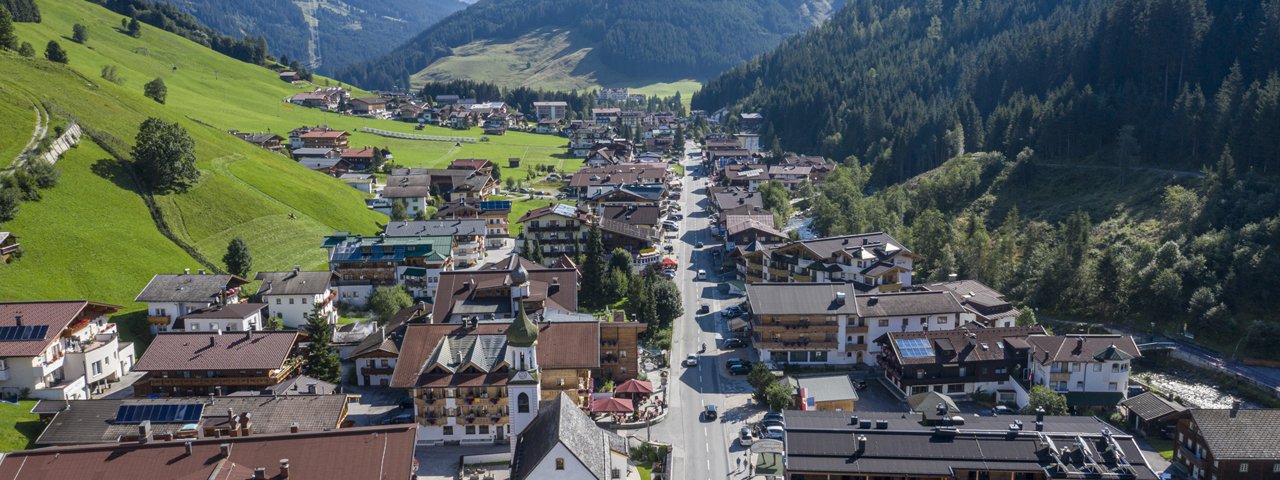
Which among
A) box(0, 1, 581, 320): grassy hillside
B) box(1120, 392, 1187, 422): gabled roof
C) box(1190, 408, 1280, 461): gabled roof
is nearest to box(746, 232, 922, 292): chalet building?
box(1120, 392, 1187, 422): gabled roof

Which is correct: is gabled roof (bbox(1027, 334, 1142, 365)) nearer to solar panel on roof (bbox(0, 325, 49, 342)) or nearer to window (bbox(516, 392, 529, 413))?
window (bbox(516, 392, 529, 413))

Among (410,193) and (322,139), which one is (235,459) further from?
(322,139)

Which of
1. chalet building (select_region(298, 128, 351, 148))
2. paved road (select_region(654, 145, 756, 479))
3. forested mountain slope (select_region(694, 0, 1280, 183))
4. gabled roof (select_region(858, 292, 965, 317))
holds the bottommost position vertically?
paved road (select_region(654, 145, 756, 479))

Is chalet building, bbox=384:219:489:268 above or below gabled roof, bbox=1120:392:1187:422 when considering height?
above

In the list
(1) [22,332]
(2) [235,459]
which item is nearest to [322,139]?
(1) [22,332]

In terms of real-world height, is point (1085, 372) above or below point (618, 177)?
below

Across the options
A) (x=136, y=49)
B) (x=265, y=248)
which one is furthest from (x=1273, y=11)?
(x=136, y=49)
